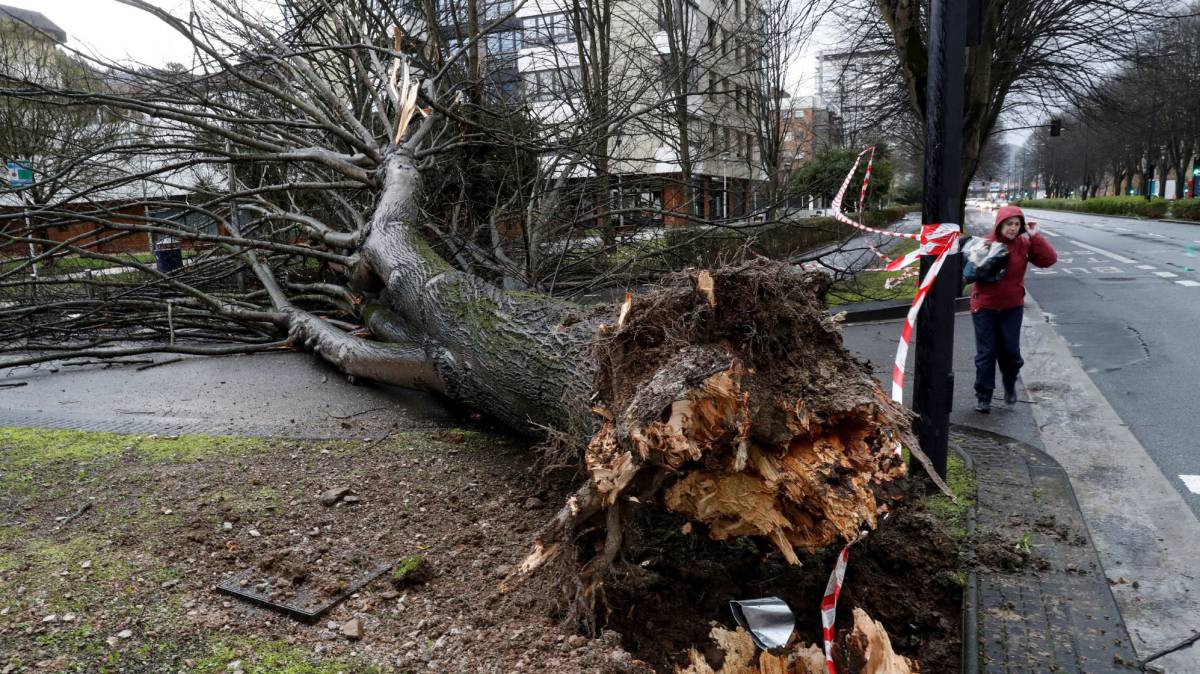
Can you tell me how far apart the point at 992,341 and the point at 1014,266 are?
58 cm

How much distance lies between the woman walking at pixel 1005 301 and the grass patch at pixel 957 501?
62.5 inches

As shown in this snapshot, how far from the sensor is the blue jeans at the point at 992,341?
5.89 metres

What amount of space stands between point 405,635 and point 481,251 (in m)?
5.75

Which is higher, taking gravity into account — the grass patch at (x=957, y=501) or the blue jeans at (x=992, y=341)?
the blue jeans at (x=992, y=341)

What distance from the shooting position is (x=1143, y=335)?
8906 millimetres

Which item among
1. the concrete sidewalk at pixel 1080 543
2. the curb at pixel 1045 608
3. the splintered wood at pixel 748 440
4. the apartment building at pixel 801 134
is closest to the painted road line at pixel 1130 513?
the concrete sidewalk at pixel 1080 543

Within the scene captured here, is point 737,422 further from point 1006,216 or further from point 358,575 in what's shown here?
point 1006,216

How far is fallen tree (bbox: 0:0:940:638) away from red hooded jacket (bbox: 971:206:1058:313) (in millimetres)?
3460

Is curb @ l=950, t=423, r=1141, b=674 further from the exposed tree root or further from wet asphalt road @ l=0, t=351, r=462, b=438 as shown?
wet asphalt road @ l=0, t=351, r=462, b=438

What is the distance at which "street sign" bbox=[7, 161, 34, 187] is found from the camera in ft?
23.4

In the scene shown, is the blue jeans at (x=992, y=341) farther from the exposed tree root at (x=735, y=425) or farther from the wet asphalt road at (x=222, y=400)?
the wet asphalt road at (x=222, y=400)

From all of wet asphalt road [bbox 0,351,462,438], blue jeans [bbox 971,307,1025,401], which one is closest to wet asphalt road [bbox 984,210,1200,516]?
blue jeans [bbox 971,307,1025,401]

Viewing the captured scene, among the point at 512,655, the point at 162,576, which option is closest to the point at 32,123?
the point at 162,576

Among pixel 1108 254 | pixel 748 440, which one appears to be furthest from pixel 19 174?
pixel 1108 254
